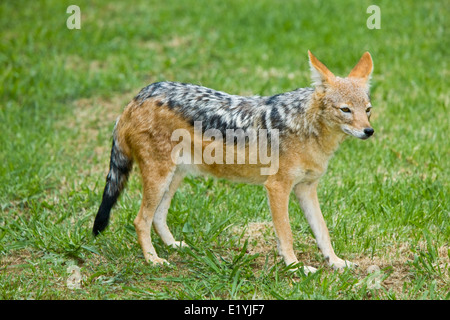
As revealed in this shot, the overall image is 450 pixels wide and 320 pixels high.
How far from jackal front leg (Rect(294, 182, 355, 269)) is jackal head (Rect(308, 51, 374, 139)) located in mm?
721

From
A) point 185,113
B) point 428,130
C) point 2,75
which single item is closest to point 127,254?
point 185,113

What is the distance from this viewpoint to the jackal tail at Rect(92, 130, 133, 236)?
18.2 feet

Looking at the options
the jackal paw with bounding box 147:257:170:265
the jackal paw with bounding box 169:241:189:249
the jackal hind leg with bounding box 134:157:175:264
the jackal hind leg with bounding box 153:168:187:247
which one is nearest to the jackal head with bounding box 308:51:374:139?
the jackal hind leg with bounding box 134:157:175:264

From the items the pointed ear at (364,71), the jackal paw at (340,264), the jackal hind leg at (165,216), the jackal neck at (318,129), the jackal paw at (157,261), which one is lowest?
the jackal paw at (340,264)

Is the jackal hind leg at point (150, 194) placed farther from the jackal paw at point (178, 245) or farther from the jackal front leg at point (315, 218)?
the jackal front leg at point (315, 218)

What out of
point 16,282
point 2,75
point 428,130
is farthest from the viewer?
point 2,75

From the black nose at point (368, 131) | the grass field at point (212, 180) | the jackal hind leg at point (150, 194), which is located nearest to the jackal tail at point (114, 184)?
the jackal hind leg at point (150, 194)

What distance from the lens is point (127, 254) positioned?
570 centimetres

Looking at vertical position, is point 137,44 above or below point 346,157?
above

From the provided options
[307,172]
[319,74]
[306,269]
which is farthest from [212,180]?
[319,74]

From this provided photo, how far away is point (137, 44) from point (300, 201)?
6880mm

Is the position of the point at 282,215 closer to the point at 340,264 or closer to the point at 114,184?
the point at 340,264

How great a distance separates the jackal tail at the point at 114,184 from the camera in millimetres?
5543
